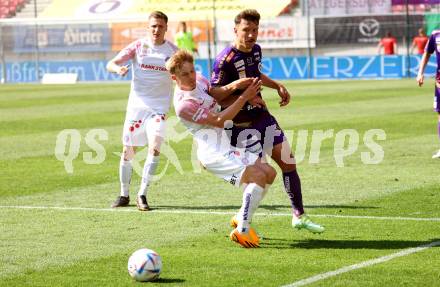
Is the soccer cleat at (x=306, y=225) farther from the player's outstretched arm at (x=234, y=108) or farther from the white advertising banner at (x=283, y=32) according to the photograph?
the white advertising banner at (x=283, y=32)

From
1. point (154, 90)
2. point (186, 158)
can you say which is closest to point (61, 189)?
point (154, 90)

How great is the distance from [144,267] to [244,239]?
156 centimetres

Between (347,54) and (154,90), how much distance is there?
31561 millimetres

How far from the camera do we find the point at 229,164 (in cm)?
915

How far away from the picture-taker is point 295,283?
7.44 metres

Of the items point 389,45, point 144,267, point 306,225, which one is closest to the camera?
point 144,267

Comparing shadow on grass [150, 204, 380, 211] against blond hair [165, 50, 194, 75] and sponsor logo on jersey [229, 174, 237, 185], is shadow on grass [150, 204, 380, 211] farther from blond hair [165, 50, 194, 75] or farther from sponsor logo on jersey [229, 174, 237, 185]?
blond hair [165, 50, 194, 75]

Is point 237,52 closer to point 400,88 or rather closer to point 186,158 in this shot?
point 186,158

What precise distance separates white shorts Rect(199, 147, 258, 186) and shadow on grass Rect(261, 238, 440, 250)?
660mm

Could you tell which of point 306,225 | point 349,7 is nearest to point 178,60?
point 306,225

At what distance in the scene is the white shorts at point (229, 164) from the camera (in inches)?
360

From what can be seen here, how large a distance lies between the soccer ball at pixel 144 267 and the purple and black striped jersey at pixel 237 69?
2.39 metres

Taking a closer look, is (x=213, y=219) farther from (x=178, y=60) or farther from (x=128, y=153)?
(x=178, y=60)

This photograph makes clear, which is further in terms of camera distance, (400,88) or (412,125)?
(400,88)
